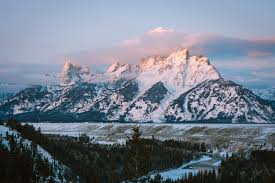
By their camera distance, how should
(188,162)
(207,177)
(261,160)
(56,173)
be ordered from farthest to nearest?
(188,162), (261,160), (207,177), (56,173)

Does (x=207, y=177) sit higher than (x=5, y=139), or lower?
lower

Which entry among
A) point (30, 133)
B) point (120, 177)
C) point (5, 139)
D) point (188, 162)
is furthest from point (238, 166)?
point (5, 139)

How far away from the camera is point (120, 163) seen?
154 metres

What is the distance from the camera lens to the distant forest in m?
93.3

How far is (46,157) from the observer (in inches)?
4097

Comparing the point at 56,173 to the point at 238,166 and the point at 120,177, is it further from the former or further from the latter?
the point at 238,166

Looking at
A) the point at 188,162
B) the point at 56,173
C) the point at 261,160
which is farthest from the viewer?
the point at 188,162

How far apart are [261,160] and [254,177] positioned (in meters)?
33.8

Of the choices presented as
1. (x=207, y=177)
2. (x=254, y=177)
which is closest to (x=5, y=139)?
(x=207, y=177)

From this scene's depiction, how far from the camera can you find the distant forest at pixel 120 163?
93.3 metres

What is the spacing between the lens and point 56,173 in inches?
3939

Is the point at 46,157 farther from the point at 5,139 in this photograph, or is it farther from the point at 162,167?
the point at 162,167

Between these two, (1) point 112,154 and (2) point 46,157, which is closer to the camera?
(2) point 46,157

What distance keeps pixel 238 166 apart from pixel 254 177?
20.5 metres
